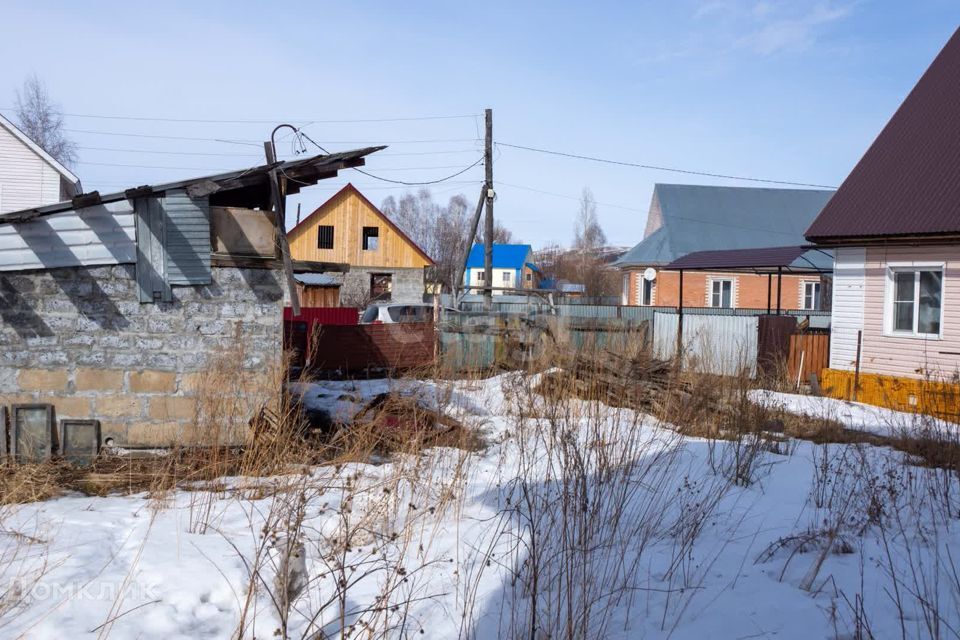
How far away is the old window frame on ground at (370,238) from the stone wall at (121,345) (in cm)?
2902

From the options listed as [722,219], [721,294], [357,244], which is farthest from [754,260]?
[357,244]

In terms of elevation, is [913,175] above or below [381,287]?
above

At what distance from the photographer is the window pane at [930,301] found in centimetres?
1195

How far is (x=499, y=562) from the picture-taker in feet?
13.5

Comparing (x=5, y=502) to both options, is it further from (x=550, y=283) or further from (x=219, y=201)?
(x=550, y=283)


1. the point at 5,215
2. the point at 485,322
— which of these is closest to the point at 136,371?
the point at 5,215

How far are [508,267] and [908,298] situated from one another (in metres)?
53.5

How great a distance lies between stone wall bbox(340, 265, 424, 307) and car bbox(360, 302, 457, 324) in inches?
652

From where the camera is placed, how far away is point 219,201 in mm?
10062

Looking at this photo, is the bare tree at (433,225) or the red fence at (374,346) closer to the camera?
the red fence at (374,346)

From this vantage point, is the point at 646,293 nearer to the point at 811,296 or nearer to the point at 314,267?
the point at 811,296

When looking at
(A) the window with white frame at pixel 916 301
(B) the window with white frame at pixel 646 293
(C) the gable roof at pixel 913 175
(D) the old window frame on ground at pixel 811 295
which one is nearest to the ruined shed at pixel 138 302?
(C) the gable roof at pixel 913 175

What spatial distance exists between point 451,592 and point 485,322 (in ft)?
41.6

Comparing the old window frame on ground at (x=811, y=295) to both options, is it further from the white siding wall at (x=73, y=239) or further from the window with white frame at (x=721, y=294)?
the white siding wall at (x=73, y=239)
